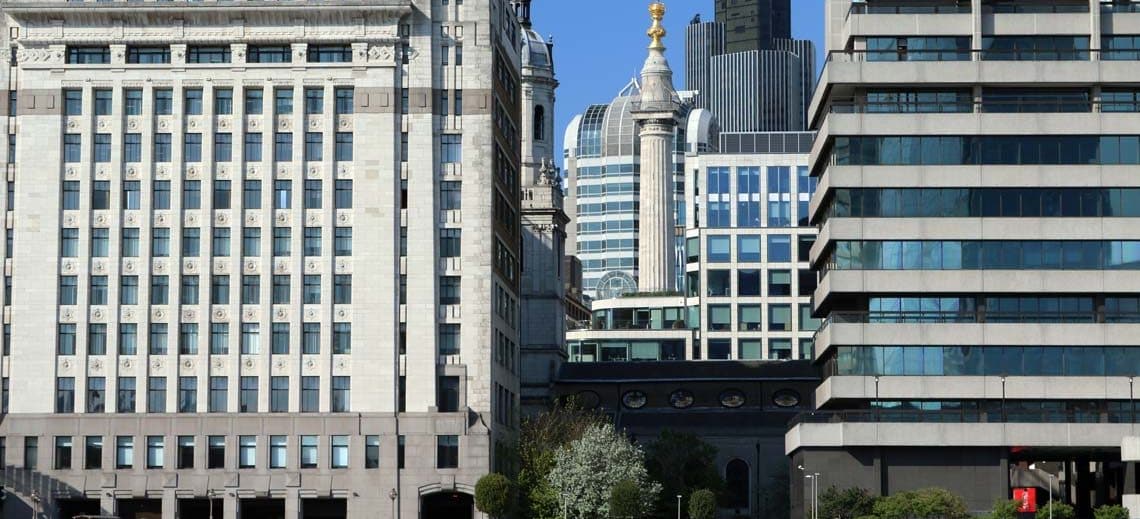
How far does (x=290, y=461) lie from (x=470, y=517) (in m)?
11.6

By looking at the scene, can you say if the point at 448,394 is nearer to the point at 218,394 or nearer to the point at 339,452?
the point at 339,452

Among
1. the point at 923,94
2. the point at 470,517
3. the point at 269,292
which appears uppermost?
the point at 923,94

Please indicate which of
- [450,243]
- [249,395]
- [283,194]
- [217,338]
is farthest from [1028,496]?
[217,338]

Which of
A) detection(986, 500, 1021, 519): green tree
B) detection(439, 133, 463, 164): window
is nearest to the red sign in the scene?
detection(986, 500, 1021, 519): green tree

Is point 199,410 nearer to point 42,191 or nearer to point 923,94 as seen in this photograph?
point 42,191

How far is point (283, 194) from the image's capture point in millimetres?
132625

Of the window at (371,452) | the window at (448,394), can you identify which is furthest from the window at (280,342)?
the window at (448,394)

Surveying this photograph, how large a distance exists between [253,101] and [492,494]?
28.7 meters

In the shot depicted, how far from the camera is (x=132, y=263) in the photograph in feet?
435

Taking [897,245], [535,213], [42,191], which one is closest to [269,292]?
[42,191]

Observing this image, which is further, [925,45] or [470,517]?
[470,517]

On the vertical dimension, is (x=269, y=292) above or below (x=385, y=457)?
above

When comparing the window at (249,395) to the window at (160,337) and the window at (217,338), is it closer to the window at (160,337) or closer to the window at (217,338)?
the window at (217,338)

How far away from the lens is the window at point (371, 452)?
5128 inches
